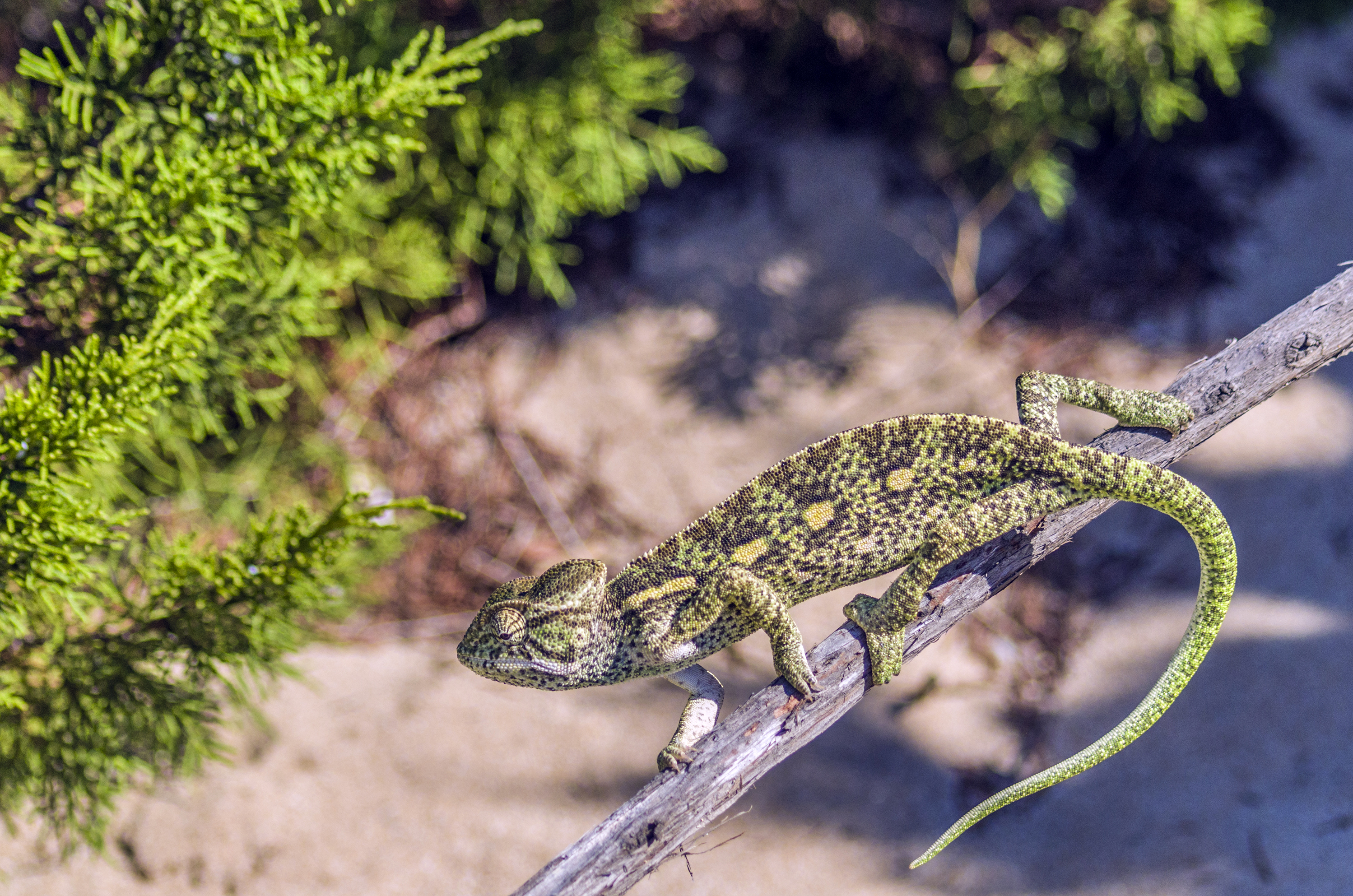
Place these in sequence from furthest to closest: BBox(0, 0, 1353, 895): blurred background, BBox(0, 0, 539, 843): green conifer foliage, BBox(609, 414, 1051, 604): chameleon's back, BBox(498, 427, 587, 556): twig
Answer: BBox(498, 427, 587, 556): twig, BBox(0, 0, 1353, 895): blurred background, BBox(0, 0, 539, 843): green conifer foliage, BBox(609, 414, 1051, 604): chameleon's back

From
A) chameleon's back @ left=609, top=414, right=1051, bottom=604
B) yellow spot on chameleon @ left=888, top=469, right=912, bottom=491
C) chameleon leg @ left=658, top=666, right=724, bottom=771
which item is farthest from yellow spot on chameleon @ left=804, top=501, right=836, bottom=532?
chameleon leg @ left=658, top=666, right=724, bottom=771

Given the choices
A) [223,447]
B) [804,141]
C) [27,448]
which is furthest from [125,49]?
[804,141]

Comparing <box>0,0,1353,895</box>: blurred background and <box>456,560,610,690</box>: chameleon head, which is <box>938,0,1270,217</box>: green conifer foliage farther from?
<box>456,560,610,690</box>: chameleon head

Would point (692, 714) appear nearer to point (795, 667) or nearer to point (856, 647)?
point (795, 667)

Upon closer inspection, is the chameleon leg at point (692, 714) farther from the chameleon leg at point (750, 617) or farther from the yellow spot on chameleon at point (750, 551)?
the yellow spot on chameleon at point (750, 551)

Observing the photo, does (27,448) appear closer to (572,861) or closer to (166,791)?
(572,861)

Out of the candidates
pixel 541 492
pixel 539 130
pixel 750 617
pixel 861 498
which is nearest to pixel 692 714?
pixel 750 617

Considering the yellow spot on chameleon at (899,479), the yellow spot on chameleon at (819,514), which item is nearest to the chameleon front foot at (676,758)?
the yellow spot on chameleon at (819,514)
